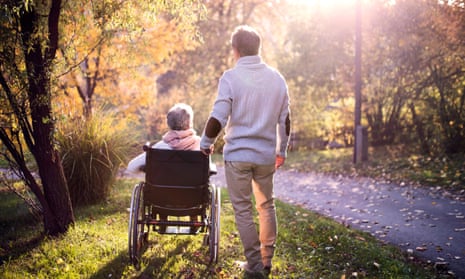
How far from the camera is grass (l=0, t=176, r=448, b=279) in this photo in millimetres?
3738

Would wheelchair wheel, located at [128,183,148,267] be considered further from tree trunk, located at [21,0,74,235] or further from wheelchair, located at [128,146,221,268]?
tree trunk, located at [21,0,74,235]

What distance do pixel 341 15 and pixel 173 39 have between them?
21.9ft

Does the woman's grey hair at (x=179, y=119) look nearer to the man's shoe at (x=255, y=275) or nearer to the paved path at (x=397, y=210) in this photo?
the man's shoe at (x=255, y=275)

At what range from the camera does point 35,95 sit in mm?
4406

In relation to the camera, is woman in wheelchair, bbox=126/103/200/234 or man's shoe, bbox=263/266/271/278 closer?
man's shoe, bbox=263/266/271/278

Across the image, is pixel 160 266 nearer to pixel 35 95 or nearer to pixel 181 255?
pixel 181 255

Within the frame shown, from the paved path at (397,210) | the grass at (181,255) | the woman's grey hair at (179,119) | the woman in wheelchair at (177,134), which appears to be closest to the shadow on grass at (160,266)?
the grass at (181,255)

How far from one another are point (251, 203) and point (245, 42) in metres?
1.30

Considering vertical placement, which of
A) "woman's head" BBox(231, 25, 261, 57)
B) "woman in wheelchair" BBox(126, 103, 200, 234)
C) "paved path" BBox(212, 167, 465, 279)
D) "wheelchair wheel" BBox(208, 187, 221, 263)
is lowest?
"paved path" BBox(212, 167, 465, 279)

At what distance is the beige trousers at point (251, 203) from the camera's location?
3.46m

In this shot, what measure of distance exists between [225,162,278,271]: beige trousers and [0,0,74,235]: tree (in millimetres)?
2157

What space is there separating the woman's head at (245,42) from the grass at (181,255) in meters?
Result: 1.87

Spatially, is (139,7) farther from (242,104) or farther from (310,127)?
(310,127)

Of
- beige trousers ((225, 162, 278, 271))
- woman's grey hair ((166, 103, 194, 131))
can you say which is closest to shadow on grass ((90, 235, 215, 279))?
beige trousers ((225, 162, 278, 271))
